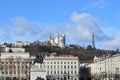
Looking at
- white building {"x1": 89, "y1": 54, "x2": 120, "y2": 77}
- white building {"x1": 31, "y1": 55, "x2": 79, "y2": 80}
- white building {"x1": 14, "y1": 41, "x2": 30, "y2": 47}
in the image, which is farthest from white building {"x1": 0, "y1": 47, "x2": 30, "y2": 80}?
white building {"x1": 14, "y1": 41, "x2": 30, "y2": 47}

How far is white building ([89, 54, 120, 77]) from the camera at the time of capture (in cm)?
11322

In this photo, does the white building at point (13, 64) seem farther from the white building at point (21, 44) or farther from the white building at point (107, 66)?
the white building at point (21, 44)

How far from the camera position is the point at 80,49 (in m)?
190

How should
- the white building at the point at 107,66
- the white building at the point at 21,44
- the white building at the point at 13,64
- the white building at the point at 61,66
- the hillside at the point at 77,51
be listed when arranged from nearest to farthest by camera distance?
the white building at the point at 107,66, the white building at the point at 13,64, the white building at the point at 61,66, the hillside at the point at 77,51, the white building at the point at 21,44

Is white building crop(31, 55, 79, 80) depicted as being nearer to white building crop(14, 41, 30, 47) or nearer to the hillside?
the hillside

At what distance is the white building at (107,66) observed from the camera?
371 ft

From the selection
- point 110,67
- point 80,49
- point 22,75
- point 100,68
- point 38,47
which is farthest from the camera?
point 80,49

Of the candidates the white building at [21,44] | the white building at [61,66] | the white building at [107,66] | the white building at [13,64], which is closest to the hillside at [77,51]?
the white building at [21,44]

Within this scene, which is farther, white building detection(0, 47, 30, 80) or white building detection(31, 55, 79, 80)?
white building detection(31, 55, 79, 80)

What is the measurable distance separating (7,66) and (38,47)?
55885 mm

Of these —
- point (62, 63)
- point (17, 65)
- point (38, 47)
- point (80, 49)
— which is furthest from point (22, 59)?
point (80, 49)

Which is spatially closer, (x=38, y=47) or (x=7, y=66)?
(x=7, y=66)

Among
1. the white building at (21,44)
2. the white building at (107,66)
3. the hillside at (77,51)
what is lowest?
the white building at (107,66)

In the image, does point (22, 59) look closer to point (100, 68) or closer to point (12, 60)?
point (12, 60)
